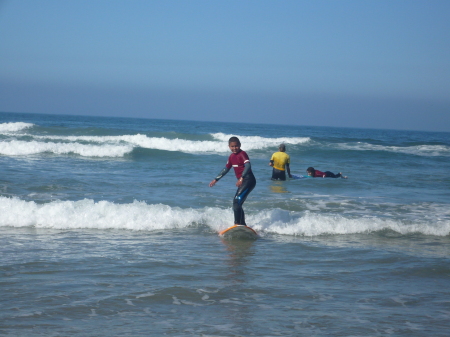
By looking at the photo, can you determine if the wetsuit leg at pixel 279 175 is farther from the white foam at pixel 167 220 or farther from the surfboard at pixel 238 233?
the surfboard at pixel 238 233

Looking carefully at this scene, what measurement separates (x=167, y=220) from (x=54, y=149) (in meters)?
14.4

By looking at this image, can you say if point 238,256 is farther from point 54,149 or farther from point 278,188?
point 54,149

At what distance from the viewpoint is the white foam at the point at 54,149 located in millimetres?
20500

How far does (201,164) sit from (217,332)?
1625 centimetres

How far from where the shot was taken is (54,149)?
21.6 m

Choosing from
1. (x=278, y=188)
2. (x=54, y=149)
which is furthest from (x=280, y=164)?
(x=54, y=149)

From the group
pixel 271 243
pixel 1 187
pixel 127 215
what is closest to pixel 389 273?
pixel 271 243

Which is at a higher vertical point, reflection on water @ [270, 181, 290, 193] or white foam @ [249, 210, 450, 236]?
reflection on water @ [270, 181, 290, 193]

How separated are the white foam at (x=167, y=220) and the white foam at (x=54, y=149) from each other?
483 inches

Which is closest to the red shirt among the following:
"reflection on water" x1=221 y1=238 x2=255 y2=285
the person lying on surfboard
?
the person lying on surfboard

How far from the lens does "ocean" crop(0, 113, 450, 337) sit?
4.54 meters

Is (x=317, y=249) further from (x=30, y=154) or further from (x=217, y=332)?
(x=30, y=154)

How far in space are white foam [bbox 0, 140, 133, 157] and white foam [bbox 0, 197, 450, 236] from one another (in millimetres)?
12257

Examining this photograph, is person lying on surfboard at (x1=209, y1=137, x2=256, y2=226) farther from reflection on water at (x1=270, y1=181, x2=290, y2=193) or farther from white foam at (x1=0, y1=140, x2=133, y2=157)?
white foam at (x1=0, y1=140, x2=133, y2=157)
